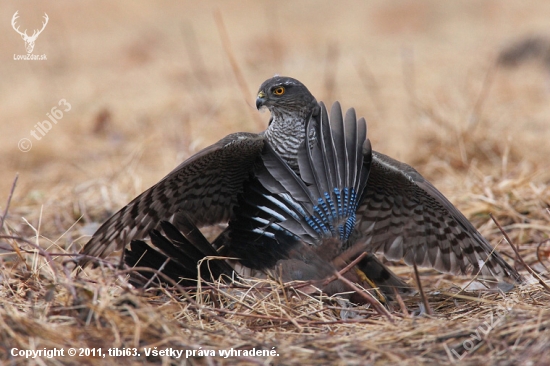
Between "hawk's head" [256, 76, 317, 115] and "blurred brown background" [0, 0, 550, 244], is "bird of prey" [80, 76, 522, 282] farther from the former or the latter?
"blurred brown background" [0, 0, 550, 244]

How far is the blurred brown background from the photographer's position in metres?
5.70

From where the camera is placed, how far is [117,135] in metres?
7.31

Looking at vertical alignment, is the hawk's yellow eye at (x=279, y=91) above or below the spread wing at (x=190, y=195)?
above

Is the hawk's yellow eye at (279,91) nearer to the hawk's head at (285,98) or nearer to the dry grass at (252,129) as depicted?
the hawk's head at (285,98)

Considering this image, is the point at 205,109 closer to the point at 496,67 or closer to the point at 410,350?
the point at 496,67

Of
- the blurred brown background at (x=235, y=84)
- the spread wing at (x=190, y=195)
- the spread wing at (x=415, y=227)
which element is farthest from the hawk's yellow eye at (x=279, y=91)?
the blurred brown background at (x=235, y=84)

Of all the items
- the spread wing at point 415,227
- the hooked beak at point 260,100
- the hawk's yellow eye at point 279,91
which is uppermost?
the hawk's yellow eye at point 279,91

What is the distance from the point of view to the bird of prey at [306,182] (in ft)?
10.8

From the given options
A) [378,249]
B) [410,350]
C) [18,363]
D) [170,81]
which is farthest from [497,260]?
[170,81]

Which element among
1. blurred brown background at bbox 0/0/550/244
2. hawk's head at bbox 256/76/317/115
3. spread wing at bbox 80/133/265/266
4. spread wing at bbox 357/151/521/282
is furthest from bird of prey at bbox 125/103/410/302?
blurred brown background at bbox 0/0/550/244

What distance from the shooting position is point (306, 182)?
10.4ft

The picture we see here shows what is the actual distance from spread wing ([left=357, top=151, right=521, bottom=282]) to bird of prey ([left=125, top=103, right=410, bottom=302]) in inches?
11.4

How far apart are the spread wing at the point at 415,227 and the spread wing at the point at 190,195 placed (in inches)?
27.3

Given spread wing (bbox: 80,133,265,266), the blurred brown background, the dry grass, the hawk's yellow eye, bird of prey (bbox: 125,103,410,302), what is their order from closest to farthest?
the dry grass < bird of prey (bbox: 125,103,410,302) < spread wing (bbox: 80,133,265,266) < the hawk's yellow eye < the blurred brown background
